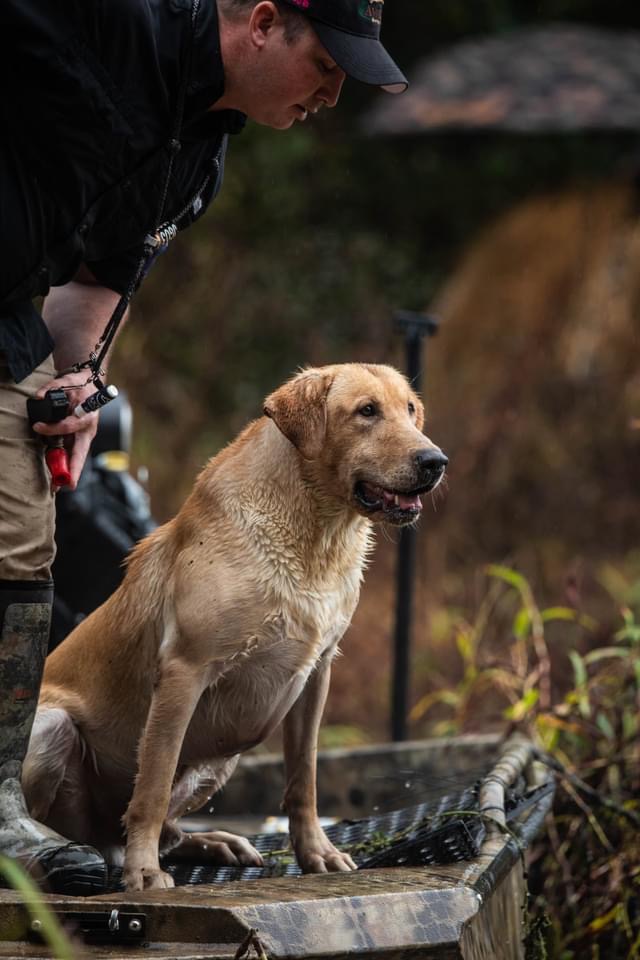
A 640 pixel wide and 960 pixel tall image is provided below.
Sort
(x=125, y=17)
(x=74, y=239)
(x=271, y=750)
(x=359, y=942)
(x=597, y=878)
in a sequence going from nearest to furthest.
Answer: (x=359, y=942) < (x=125, y=17) < (x=74, y=239) < (x=597, y=878) < (x=271, y=750)

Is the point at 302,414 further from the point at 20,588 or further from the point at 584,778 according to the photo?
the point at 584,778

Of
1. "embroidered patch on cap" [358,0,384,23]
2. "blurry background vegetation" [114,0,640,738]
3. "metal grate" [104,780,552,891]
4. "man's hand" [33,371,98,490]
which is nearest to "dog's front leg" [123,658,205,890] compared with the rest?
"metal grate" [104,780,552,891]

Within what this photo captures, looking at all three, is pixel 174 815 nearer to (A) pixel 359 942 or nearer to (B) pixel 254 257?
(A) pixel 359 942

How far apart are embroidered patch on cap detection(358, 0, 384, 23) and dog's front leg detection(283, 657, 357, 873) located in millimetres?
1453

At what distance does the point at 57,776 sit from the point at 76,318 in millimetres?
1085

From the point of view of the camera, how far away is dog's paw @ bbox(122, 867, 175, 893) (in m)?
2.83

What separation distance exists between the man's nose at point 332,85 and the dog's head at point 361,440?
24.6 inches

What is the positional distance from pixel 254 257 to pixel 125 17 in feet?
36.1

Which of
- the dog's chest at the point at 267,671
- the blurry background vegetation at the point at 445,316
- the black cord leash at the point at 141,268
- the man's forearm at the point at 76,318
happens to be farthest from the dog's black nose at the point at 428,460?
the blurry background vegetation at the point at 445,316

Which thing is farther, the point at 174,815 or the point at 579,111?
the point at 579,111

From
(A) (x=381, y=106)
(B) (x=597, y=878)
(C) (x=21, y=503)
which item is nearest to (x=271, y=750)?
(B) (x=597, y=878)

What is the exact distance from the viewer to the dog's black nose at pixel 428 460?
2.96m

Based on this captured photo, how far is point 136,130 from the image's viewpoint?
108 inches

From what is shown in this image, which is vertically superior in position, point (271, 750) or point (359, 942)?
point (359, 942)
